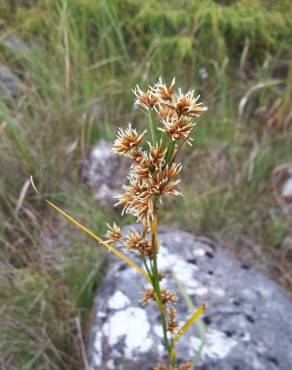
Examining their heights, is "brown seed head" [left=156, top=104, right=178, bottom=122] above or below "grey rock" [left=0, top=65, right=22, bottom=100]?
below

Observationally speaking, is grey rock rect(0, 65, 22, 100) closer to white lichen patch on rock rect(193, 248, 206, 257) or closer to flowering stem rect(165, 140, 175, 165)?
→ white lichen patch on rock rect(193, 248, 206, 257)

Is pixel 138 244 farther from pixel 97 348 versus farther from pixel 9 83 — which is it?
pixel 9 83

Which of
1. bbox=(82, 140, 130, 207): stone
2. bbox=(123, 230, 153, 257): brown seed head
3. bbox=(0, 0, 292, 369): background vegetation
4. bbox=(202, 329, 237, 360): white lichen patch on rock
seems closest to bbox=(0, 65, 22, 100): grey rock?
bbox=(0, 0, 292, 369): background vegetation

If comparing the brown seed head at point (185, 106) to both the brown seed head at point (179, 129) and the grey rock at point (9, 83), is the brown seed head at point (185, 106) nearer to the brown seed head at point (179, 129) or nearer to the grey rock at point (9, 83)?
the brown seed head at point (179, 129)

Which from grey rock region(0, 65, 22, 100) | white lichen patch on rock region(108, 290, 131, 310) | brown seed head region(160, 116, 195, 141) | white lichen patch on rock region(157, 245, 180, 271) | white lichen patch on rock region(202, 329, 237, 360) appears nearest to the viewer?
brown seed head region(160, 116, 195, 141)

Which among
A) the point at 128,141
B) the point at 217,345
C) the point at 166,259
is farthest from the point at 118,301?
the point at 128,141

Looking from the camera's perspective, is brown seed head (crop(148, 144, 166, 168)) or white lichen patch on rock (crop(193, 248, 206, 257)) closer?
brown seed head (crop(148, 144, 166, 168))

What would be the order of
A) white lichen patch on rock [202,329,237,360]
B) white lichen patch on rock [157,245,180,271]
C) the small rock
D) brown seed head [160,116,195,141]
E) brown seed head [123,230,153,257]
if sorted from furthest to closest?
the small rock < white lichen patch on rock [157,245,180,271] < white lichen patch on rock [202,329,237,360] < brown seed head [123,230,153,257] < brown seed head [160,116,195,141]

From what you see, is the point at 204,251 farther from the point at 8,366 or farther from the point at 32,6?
the point at 32,6
